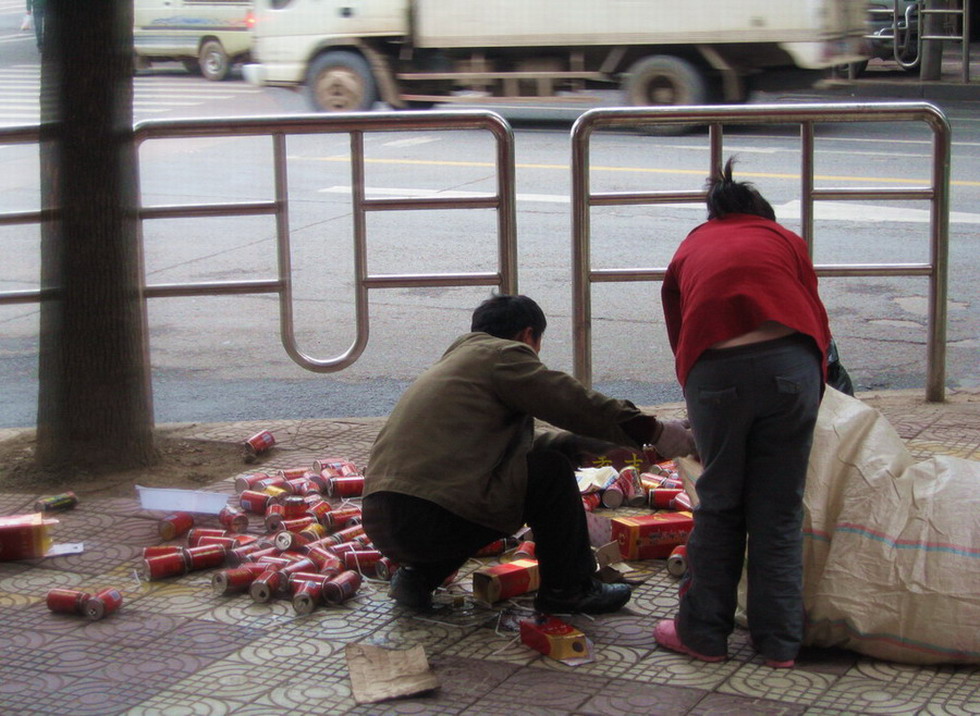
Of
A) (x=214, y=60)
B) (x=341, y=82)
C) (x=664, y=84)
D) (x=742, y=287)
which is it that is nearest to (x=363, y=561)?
(x=742, y=287)

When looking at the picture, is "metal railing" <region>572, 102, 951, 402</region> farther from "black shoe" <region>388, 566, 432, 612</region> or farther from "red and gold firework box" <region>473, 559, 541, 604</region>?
"black shoe" <region>388, 566, 432, 612</region>

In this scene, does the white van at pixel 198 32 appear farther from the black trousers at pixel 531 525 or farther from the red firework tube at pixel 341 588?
the black trousers at pixel 531 525

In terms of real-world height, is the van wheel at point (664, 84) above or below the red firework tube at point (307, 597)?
above

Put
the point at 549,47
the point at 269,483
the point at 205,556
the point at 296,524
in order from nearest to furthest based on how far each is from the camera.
Result: the point at 205,556 → the point at 296,524 → the point at 269,483 → the point at 549,47

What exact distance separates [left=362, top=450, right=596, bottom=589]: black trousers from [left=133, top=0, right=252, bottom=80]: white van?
68.2 feet

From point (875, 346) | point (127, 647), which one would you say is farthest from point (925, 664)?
point (875, 346)

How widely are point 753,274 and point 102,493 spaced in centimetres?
297

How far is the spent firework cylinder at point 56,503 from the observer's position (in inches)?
204

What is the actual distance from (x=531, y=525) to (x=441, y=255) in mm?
5794

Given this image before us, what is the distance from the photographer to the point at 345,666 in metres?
3.81

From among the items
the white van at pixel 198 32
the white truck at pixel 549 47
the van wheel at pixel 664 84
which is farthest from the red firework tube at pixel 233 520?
the white van at pixel 198 32

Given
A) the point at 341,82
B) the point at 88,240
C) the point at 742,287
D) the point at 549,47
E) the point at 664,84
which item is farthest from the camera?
the point at 341,82

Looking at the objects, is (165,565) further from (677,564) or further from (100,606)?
(677,564)

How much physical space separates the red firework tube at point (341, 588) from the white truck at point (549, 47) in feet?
39.5
